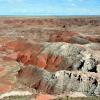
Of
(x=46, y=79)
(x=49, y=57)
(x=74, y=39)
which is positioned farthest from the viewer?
(x=74, y=39)

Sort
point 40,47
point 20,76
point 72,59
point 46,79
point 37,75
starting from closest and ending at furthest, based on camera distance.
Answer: point 46,79 → point 37,75 → point 20,76 → point 72,59 → point 40,47

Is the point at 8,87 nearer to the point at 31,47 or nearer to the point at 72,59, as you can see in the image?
the point at 72,59

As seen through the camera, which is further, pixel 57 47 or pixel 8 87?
pixel 57 47

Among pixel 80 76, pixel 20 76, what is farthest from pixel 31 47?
pixel 80 76

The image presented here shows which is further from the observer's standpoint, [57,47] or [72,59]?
[57,47]

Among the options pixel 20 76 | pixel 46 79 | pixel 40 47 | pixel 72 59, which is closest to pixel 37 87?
pixel 46 79

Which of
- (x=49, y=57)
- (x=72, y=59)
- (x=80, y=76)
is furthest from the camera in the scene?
(x=49, y=57)

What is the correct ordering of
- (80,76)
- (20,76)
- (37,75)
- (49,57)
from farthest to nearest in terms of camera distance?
1. (49,57)
2. (20,76)
3. (37,75)
4. (80,76)

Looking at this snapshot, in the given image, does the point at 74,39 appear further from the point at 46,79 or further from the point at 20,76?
the point at 46,79
